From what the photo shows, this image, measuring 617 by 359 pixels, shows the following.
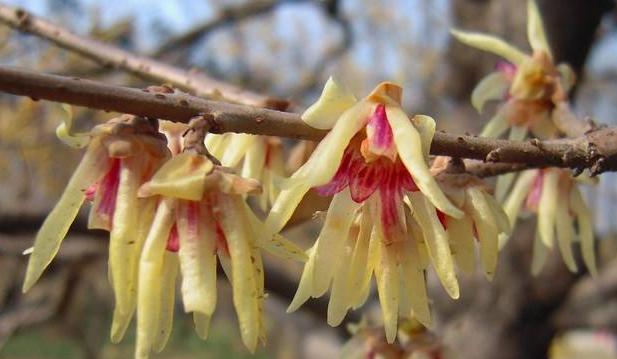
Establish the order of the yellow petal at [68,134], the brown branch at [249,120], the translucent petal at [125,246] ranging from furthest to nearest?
the yellow petal at [68,134]
the translucent petal at [125,246]
the brown branch at [249,120]

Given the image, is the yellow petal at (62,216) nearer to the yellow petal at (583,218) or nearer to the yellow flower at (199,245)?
the yellow flower at (199,245)

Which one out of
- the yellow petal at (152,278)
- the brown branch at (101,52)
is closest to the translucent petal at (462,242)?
the yellow petal at (152,278)

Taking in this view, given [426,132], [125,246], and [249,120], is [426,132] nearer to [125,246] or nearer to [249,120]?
[249,120]

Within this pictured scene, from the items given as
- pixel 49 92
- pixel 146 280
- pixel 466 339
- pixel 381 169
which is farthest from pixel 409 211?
pixel 466 339

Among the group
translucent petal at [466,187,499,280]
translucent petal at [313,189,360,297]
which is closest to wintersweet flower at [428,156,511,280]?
translucent petal at [466,187,499,280]

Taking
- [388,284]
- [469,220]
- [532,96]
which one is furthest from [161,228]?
[532,96]

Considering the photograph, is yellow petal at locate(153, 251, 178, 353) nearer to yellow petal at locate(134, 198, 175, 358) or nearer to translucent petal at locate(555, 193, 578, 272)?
yellow petal at locate(134, 198, 175, 358)
